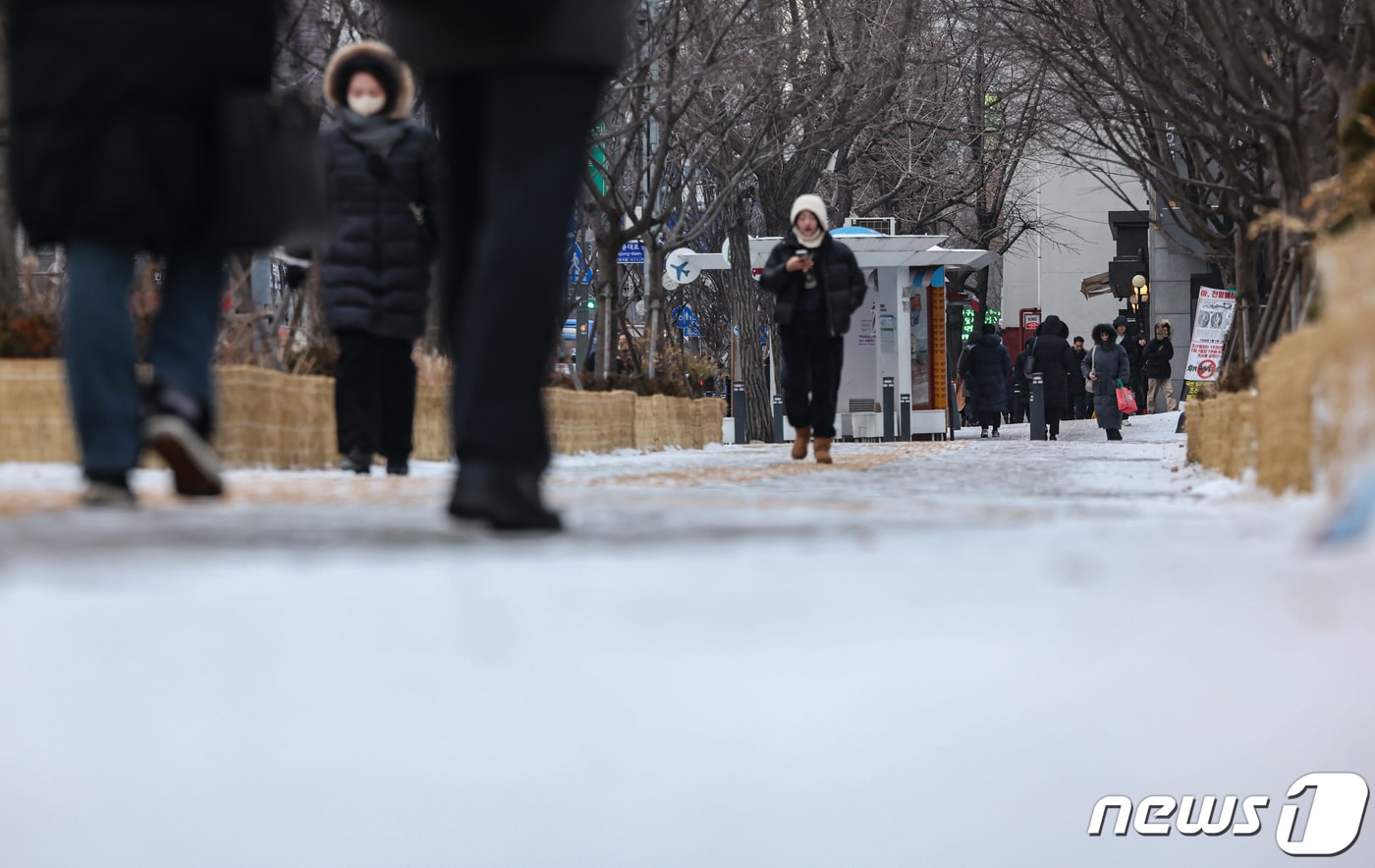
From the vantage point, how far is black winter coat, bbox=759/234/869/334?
11938 mm

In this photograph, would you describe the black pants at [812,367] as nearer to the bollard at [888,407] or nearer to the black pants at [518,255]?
the black pants at [518,255]

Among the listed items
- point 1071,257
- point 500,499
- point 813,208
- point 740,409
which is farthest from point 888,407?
point 1071,257

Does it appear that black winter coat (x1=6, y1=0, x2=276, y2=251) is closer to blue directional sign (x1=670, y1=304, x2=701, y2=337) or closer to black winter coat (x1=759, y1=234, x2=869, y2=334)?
black winter coat (x1=759, y1=234, x2=869, y2=334)

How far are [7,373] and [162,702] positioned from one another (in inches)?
214

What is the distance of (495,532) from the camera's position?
3430 mm

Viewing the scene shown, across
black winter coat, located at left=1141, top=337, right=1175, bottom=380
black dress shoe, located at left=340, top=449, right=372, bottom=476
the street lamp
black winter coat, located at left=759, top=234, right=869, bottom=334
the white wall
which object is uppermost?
the white wall

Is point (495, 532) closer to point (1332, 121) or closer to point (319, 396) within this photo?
point (319, 396)

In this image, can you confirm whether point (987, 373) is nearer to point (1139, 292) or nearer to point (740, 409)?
point (740, 409)

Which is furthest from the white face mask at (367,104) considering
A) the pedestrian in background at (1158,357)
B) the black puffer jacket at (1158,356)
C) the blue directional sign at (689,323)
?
the blue directional sign at (689,323)

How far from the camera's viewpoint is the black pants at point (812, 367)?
12.1 meters

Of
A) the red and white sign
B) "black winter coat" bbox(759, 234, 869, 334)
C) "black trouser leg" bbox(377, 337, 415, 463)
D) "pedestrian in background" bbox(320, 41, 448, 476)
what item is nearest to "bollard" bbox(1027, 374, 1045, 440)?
the red and white sign

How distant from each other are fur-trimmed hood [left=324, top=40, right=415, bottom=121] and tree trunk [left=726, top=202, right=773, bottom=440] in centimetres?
1665

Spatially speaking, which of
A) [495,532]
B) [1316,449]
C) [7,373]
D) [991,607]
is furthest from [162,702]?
[7,373]

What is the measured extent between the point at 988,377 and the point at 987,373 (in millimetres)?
59
